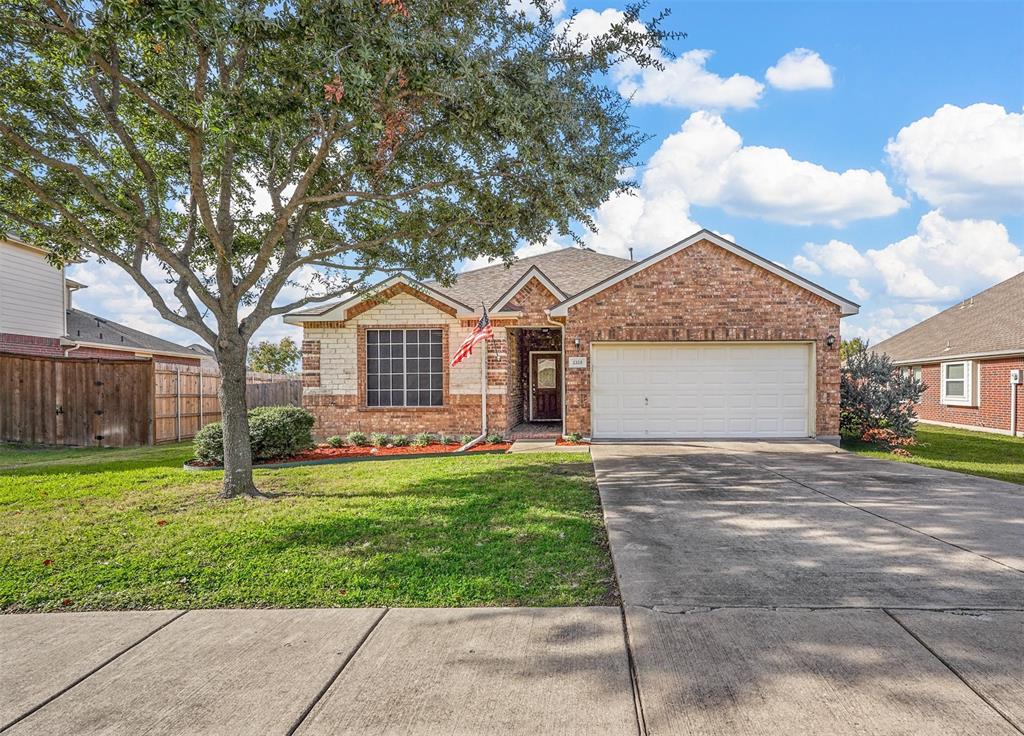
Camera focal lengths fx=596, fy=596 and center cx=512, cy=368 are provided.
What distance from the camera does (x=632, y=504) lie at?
703cm

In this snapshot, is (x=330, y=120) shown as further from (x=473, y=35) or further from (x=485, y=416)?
(x=485, y=416)

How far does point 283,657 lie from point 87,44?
5.54m

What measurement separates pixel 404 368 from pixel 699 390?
23.3ft

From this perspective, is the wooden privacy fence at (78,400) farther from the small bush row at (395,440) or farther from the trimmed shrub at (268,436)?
the trimmed shrub at (268,436)

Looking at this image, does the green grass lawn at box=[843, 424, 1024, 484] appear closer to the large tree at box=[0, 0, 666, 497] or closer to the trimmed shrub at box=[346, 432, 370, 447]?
the large tree at box=[0, 0, 666, 497]

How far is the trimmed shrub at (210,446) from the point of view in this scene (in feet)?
33.3

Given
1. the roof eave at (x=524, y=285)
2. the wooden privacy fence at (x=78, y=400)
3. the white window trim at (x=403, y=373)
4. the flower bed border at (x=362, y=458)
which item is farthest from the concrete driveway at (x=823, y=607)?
the wooden privacy fence at (x=78, y=400)

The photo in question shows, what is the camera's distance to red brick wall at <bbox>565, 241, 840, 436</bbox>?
13234 mm

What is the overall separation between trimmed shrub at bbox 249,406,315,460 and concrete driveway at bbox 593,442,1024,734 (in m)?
6.35

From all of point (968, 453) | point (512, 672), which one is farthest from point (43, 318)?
point (968, 453)

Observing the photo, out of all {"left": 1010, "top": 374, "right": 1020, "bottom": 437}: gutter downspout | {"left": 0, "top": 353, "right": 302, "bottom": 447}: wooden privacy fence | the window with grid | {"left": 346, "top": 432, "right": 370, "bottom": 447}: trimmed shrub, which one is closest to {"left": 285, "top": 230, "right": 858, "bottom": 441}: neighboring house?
the window with grid

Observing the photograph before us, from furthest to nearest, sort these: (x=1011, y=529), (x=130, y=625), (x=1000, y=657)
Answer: (x=1011, y=529), (x=130, y=625), (x=1000, y=657)

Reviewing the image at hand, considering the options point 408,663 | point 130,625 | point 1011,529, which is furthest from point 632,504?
point 130,625

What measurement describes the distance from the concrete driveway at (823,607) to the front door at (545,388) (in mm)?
10797
